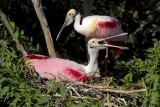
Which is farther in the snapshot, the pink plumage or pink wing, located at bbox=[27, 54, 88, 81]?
the pink plumage

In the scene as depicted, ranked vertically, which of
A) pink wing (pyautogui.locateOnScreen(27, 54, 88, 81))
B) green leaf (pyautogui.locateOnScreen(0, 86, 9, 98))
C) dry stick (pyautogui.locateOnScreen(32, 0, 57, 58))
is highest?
dry stick (pyautogui.locateOnScreen(32, 0, 57, 58))

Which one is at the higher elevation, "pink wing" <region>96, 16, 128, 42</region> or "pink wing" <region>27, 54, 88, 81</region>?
"pink wing" <region>96, 16, 128, 42</region>

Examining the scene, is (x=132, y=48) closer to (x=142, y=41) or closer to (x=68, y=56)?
(x=142, y=41)

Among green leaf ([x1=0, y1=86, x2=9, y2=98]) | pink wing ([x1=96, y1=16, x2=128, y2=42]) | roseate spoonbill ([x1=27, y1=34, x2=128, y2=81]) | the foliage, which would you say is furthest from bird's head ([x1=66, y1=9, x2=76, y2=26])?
green leaf ([x1=0, y1=86, x2=9, y2=98])

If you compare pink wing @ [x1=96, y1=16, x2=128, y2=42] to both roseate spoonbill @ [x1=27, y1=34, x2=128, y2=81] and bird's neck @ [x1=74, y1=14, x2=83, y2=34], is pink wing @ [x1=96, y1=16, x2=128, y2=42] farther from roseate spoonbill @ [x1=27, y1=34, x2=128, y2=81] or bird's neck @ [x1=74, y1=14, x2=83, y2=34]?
roseate spoonbill @ [x1=27, y1=34, x2=128, y2=81]

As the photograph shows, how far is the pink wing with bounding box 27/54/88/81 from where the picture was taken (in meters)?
4.80

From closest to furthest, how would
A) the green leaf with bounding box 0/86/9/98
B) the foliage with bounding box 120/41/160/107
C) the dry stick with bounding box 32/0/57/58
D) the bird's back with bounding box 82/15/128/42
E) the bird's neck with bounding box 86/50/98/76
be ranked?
the green leaf with bounding box 0/86/9/98 → the foliage with bounding box 120/41/160/107 → the bird's neck with bounding box 86/50/98/76 → the dry stick with bounding box 32/0/57/58 → the bird's back with bounding box 82/15/128/42

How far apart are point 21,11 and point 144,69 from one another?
3729mm

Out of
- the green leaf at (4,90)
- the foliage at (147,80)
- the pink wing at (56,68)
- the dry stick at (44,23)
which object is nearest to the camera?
the green leaf at (4,90)

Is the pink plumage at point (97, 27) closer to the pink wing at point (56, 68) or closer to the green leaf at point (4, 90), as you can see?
the pink wing at point (56, 68)

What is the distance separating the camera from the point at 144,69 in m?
4.22

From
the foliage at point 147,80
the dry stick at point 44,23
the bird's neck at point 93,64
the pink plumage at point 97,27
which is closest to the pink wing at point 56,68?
the bird's neck at point 93,64

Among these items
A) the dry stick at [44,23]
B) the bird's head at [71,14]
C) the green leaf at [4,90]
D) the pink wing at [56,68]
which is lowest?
the green leaf at [4,90]

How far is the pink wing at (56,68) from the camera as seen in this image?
4.80 meters
